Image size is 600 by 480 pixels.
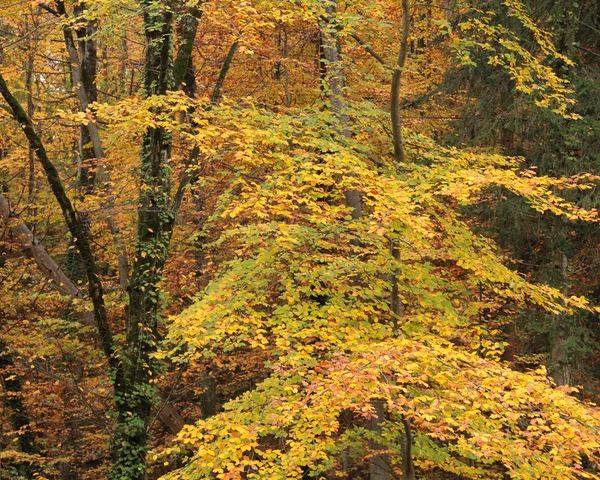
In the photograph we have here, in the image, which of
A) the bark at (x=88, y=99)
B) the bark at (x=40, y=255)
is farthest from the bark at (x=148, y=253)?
the bark at (x=88, y=99)

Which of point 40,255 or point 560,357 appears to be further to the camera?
point 560,357

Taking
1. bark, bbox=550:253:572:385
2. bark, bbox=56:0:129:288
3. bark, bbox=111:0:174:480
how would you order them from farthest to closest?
bark, bbox=56:0:129:288, bark, bbox=550:253:572:385, bark, bbox=111:0:174:480

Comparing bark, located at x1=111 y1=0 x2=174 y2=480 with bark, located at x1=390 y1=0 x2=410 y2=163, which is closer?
bark, located at x1=390 y1=0 x2=410 y2=163

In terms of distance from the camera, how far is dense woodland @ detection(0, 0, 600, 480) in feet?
20.9

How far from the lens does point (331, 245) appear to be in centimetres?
759

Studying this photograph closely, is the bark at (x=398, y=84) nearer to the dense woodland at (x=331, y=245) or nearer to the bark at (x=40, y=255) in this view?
the dense woodland at (x=331, y=245)

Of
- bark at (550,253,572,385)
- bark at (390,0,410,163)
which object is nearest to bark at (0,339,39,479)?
bark at (390,0,410,163)

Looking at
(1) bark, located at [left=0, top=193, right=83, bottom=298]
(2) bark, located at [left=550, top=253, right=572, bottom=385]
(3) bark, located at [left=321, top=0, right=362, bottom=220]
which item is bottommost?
(2) bark, located at [left=550, top=253, right=572, bottom=385]

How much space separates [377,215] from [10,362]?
10.4 metres

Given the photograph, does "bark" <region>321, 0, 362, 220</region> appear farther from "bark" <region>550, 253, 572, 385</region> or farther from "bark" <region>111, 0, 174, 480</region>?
"bark" <region>550, 253, 572, 385</region>

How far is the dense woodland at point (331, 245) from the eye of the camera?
636 centimetres

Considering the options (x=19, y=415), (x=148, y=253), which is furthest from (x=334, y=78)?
(x=19, y=415)

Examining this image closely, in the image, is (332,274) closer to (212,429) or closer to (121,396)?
(212,429)

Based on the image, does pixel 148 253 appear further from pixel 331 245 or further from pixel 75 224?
pixel 331 245
